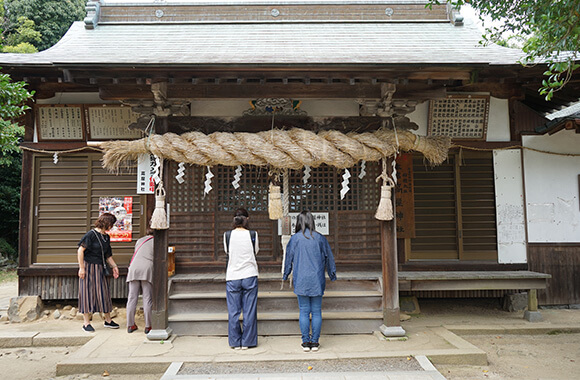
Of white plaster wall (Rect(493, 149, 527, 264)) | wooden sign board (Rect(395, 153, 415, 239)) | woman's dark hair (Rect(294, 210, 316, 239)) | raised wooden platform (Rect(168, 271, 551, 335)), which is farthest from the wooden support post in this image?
woman's dark hair (Rect(294, 210, 316, 239))

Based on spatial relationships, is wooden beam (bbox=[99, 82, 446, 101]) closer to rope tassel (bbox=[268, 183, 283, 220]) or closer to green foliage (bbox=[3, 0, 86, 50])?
rope tassel (bbox=[268, 183, 283, 220])

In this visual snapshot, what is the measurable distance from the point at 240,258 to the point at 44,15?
63.6ft

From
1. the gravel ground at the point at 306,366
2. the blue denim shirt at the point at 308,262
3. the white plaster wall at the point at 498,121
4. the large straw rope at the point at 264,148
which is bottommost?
the gravel ground at the point at 306,366

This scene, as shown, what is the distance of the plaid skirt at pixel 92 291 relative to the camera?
6348 millimetres

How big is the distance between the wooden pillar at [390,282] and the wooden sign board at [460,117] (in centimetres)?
279

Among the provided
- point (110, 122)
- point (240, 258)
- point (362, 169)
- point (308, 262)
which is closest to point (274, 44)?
point (362, 169)

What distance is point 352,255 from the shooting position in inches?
280

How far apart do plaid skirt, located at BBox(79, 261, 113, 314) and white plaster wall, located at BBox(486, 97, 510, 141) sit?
25.2 ft

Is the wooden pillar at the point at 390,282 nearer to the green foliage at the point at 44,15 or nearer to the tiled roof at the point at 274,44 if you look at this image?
the tiled roof at the point at 274,44

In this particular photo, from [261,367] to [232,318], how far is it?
0.85 m

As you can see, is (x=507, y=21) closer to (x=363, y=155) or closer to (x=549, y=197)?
(x=363, y=155)

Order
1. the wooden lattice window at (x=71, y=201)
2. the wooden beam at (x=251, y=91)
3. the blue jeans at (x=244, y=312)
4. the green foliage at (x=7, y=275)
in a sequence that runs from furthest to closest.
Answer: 1. the green foliage at (x=7, y=275)
2. the wooden lattice window at (x=71, y=201)
3. the wooden beam at (x=251, y=91)
4. the blue jeans at (x=244, y=312)

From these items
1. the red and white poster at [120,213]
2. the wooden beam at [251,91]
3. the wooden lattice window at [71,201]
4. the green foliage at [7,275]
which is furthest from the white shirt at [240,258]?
the green foliage at [7,275]

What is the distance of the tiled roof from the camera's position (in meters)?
5.65
